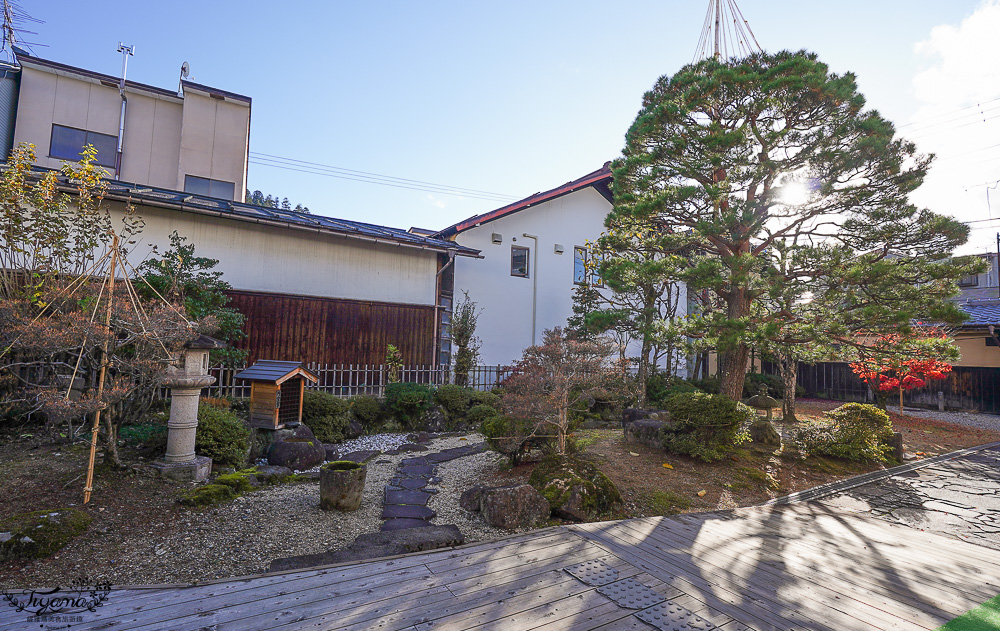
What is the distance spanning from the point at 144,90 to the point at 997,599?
21280 millimetres

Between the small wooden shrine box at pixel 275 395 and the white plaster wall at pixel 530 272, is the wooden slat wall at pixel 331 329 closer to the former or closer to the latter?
the white plaster wall at pixel 530 272

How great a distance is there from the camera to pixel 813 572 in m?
3.56

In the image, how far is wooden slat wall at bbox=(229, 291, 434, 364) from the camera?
988 centimetres

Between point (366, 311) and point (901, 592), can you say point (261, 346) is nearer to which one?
point (366, 311)

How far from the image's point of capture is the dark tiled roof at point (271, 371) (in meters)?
6.97

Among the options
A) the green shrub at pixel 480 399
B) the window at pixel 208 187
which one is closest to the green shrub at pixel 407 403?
the green shrub at pixel 480 399

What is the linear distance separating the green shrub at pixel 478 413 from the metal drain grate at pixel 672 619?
272 inches

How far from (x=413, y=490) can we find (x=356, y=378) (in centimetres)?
546

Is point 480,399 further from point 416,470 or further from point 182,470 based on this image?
point 182,470

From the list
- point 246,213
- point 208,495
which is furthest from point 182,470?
point 246,213

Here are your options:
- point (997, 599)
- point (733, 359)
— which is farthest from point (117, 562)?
point (733, 359)

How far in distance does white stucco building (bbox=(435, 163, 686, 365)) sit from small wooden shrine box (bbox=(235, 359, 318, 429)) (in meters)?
6.36

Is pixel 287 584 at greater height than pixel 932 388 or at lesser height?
lesser

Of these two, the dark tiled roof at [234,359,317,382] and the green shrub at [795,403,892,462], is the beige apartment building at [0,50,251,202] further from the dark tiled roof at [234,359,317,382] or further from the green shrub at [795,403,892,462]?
the green shrub at [795,403,892,462]
